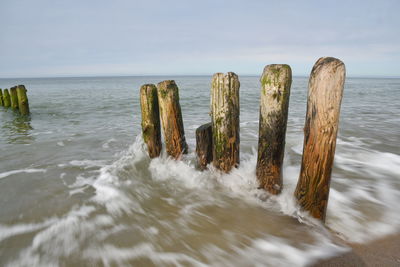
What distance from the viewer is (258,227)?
2789mm

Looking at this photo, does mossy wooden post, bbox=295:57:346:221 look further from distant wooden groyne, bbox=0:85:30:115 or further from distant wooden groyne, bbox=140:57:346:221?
distant wooden groyne, bbox=0:85:30:115

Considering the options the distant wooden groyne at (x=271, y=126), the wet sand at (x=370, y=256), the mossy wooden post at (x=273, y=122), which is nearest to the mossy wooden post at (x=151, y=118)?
the distant wooden groyne at (x=271, y=126)

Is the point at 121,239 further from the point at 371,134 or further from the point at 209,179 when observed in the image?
the point at 371,134

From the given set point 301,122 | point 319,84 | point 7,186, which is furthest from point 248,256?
point 301,122

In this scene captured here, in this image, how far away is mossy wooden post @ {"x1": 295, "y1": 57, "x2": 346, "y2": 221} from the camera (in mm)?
2180

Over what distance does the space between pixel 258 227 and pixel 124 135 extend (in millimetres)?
5481

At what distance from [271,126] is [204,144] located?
123 cm

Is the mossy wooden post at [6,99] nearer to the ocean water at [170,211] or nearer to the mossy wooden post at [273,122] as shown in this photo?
the ocean water at [170,211]

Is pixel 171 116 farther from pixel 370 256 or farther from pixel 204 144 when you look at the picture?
pixel 370 256

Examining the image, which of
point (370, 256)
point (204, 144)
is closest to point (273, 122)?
point (204, 144)

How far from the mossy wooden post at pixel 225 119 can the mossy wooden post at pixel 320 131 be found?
103 cm

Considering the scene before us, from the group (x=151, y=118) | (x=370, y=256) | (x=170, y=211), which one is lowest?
(x=170, y=211)

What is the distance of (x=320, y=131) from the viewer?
2.33 metres

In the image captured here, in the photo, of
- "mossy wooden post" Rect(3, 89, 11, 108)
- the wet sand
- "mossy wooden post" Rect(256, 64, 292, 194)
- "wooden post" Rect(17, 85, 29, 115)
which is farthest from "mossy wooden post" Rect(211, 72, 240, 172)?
"mossy wooden post" Rect(3, 89, 11, 108)
